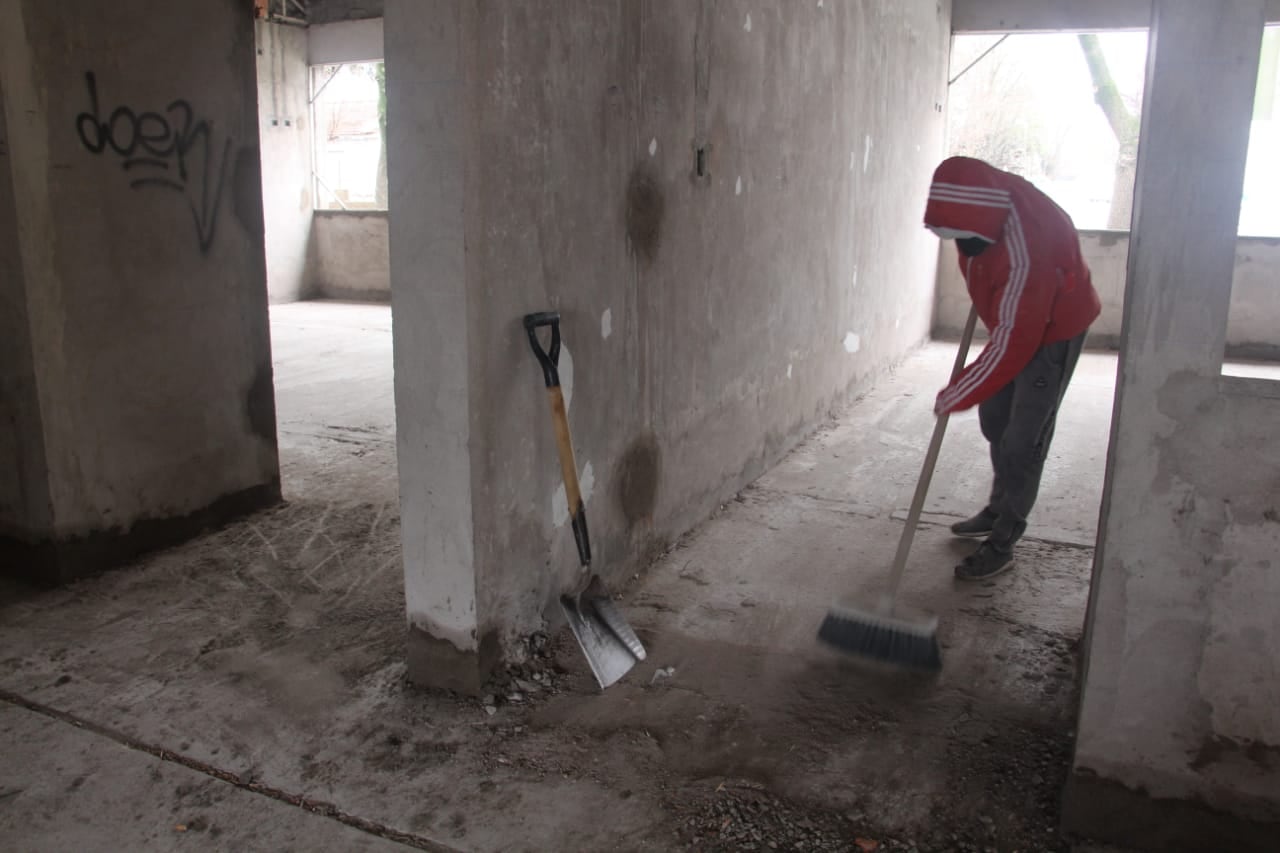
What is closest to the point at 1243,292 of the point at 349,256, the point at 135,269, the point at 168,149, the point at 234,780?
the point at 168,149

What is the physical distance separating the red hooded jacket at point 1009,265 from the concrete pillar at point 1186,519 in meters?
0.98

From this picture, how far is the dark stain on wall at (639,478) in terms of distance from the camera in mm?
3252

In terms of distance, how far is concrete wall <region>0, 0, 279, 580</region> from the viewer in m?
3.05

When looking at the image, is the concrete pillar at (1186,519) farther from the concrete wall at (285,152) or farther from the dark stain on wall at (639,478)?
the concrete wall at (285,152)

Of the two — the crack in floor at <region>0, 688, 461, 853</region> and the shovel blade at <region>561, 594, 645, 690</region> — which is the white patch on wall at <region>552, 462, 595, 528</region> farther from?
the crack in floor at <region>0, 688, 461, 853</region>

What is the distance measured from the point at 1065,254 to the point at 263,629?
9.30 ft

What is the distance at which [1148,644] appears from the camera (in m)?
1.90

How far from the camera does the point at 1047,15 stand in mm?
8711

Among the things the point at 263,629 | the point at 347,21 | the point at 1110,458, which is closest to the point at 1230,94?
the point at 1110,458

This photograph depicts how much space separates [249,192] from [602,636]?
7.94ft

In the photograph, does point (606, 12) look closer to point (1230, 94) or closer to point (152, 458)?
point (1230, 94)

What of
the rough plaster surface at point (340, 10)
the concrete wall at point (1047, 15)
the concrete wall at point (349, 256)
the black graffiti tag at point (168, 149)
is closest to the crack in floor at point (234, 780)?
the black graffiti tag at point (168, 149)

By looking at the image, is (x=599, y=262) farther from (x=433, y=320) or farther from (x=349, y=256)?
(x=349, y=256)

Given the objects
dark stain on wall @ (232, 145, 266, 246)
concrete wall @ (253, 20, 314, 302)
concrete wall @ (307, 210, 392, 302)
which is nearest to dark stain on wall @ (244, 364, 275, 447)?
dark stain on wall @ (232, 145, 266, 246)
